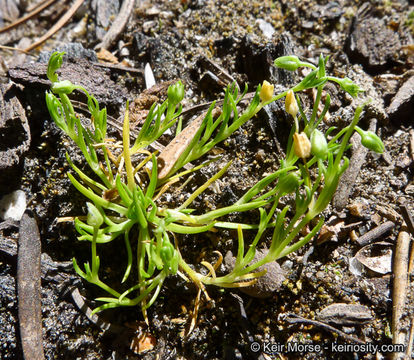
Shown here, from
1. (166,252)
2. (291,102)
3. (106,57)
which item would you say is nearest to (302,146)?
(291,102)

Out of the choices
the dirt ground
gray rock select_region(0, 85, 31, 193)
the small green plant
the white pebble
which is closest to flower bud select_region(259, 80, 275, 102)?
the small green plant

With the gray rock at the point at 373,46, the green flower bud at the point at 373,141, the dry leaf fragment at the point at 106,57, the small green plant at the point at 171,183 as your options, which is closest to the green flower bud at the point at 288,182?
the small green plant at the point at 171,183

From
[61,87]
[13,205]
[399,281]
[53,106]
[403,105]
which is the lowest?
[399,281]

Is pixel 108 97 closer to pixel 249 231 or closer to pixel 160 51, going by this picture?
pixel 160 51

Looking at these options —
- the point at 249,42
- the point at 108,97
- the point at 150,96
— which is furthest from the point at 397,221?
the point at 108,97

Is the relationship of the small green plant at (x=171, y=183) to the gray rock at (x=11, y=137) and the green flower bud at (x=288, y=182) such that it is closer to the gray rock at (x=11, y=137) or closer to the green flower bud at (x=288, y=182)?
the green flower bud at (x=288, y=182)

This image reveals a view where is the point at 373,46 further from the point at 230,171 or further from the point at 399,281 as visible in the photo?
the point at 399,281

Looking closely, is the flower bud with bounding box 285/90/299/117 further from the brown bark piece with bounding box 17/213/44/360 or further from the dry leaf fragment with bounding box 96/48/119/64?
the brown bark piece with bounding box 17/213/44/360
